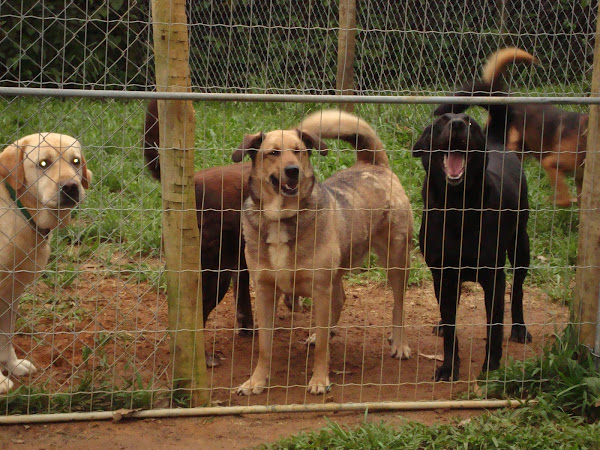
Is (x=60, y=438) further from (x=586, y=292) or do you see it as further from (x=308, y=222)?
(x=586, y=292)

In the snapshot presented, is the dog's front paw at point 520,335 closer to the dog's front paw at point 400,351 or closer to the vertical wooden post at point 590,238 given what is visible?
the dog's front paw at point 400,351

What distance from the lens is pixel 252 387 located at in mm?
4246

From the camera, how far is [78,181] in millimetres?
4008

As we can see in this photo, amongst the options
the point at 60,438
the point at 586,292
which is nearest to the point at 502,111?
the point at 586,292

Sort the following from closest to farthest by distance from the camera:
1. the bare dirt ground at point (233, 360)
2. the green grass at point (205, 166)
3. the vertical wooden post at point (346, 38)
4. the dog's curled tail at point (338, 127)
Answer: the bare dirt ground at point (233, 360), the dog's curled tail at point (338, 127), the green grass at point (205, 166), the vertical wooden post at point (346, 38)

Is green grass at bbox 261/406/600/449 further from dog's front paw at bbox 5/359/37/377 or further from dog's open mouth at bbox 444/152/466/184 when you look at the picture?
dog's front paw at bbox 5/359/37/377

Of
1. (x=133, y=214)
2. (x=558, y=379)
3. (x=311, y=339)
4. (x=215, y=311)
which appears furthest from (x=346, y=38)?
(x=558, y=379)

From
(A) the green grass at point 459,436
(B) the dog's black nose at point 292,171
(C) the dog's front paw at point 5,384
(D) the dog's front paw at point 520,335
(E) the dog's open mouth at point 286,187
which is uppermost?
(B) the dog's black nose at point 292,171

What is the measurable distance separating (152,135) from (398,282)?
5.59 feet

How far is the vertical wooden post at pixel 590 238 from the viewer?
156 inches

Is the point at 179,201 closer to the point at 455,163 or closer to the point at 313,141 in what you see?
the point at 313,141

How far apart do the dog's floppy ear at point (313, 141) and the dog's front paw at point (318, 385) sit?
120cm

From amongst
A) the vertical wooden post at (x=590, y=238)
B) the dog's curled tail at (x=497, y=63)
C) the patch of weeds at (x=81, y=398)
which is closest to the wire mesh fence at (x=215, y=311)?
the patch of weeds at (x=81, y=398)

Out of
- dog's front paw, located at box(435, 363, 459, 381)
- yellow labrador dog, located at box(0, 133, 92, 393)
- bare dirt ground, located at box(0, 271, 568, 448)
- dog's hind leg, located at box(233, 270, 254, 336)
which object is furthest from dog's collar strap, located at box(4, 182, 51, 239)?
dog's front paw, located at box(435, 363, 459, 381)
